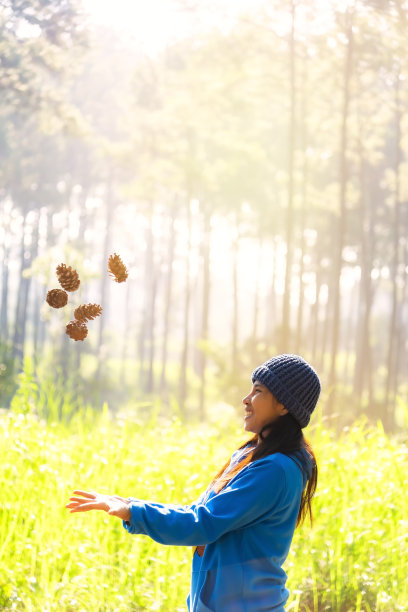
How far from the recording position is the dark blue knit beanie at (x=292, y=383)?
238 cm

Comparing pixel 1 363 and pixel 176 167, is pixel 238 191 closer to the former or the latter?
pixel 176 167

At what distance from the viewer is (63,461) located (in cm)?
500

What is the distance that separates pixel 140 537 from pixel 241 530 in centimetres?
244

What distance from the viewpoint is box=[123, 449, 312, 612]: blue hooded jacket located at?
7.23ft

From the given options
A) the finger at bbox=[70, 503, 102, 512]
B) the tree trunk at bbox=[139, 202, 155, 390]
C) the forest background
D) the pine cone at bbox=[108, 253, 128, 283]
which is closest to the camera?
the finger at bbox=[70, 503, 102, 512]

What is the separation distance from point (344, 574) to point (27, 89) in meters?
15.1

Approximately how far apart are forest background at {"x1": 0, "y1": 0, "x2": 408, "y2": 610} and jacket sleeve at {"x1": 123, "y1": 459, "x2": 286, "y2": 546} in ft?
7.21

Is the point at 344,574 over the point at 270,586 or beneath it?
beneath

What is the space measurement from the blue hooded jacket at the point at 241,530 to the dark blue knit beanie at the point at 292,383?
16 centimetres

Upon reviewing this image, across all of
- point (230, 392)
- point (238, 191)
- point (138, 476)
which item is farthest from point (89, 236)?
point (138, 476)

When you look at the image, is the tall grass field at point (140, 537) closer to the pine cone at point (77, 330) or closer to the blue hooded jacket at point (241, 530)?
the blue hooded jacket at point (241, 530)

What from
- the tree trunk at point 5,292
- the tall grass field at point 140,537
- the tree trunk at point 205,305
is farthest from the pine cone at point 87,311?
the tree trunk at point 5,292

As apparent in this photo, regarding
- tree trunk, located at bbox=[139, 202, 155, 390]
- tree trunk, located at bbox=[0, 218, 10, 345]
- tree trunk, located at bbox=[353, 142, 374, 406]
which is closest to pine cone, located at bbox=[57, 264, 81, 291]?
tree trunk, located at bbox=[353, 142, 374, 406]

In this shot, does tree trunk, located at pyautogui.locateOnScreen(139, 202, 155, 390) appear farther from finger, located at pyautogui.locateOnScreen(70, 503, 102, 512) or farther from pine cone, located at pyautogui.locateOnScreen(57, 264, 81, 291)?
finger, located at pyautogui.locateOnScreen(70, 503, 102, 512)
